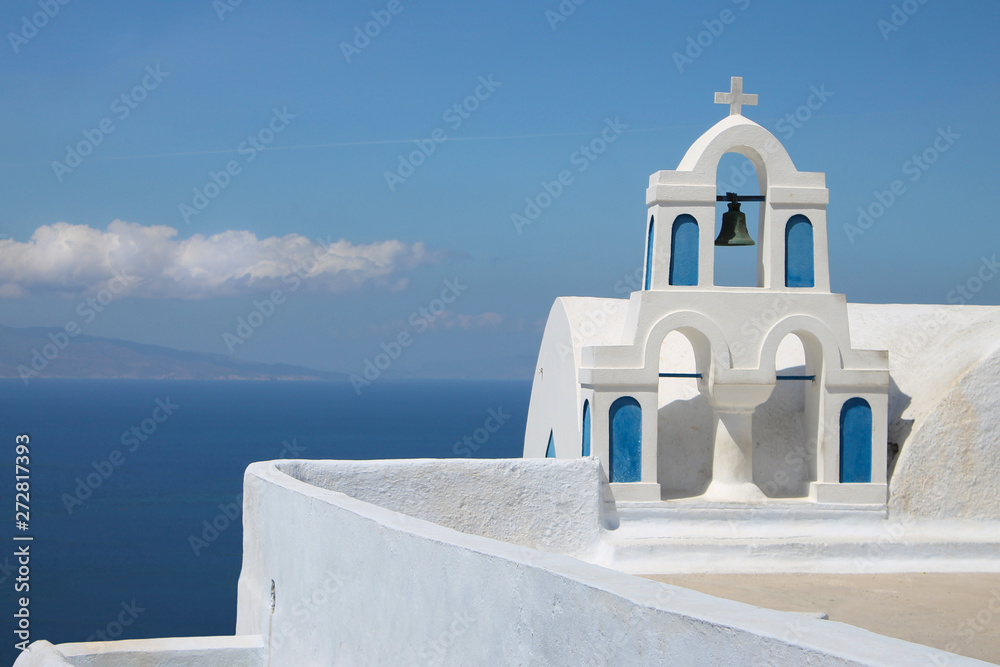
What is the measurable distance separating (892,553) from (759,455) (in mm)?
1521

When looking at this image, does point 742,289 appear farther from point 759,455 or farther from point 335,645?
point 335,645

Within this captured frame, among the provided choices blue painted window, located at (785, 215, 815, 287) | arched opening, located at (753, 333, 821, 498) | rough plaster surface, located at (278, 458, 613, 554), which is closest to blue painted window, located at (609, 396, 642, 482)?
rough plaster surface, located at (278, 458, 613, 554)

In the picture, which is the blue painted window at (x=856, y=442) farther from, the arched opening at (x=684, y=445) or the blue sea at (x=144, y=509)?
the blue sea at (x=144, y=509)

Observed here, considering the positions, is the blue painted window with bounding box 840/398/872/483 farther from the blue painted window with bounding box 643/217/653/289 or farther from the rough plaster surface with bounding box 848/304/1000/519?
the blue painted window with bounding box 643/217/653/289

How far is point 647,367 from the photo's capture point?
8.91 m

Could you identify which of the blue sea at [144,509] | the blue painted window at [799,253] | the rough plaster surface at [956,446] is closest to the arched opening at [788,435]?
the blue painted window at [799,253]

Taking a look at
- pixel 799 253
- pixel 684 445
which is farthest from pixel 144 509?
pixel 799 253

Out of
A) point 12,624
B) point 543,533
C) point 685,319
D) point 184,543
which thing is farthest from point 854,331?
point 184,543

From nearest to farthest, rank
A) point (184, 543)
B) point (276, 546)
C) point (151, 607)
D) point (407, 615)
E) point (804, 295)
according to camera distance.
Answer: point (407, 615), point (276, 546), point (804, 295), point (151, 607), point (184, 543)

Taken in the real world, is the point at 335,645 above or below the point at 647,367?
below

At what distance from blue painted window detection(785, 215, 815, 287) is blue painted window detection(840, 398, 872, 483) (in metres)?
1.20

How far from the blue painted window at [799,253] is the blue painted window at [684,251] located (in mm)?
878

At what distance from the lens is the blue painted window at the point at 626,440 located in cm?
890

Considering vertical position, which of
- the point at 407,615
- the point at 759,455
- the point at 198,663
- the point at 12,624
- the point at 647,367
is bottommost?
the point at 12,624
